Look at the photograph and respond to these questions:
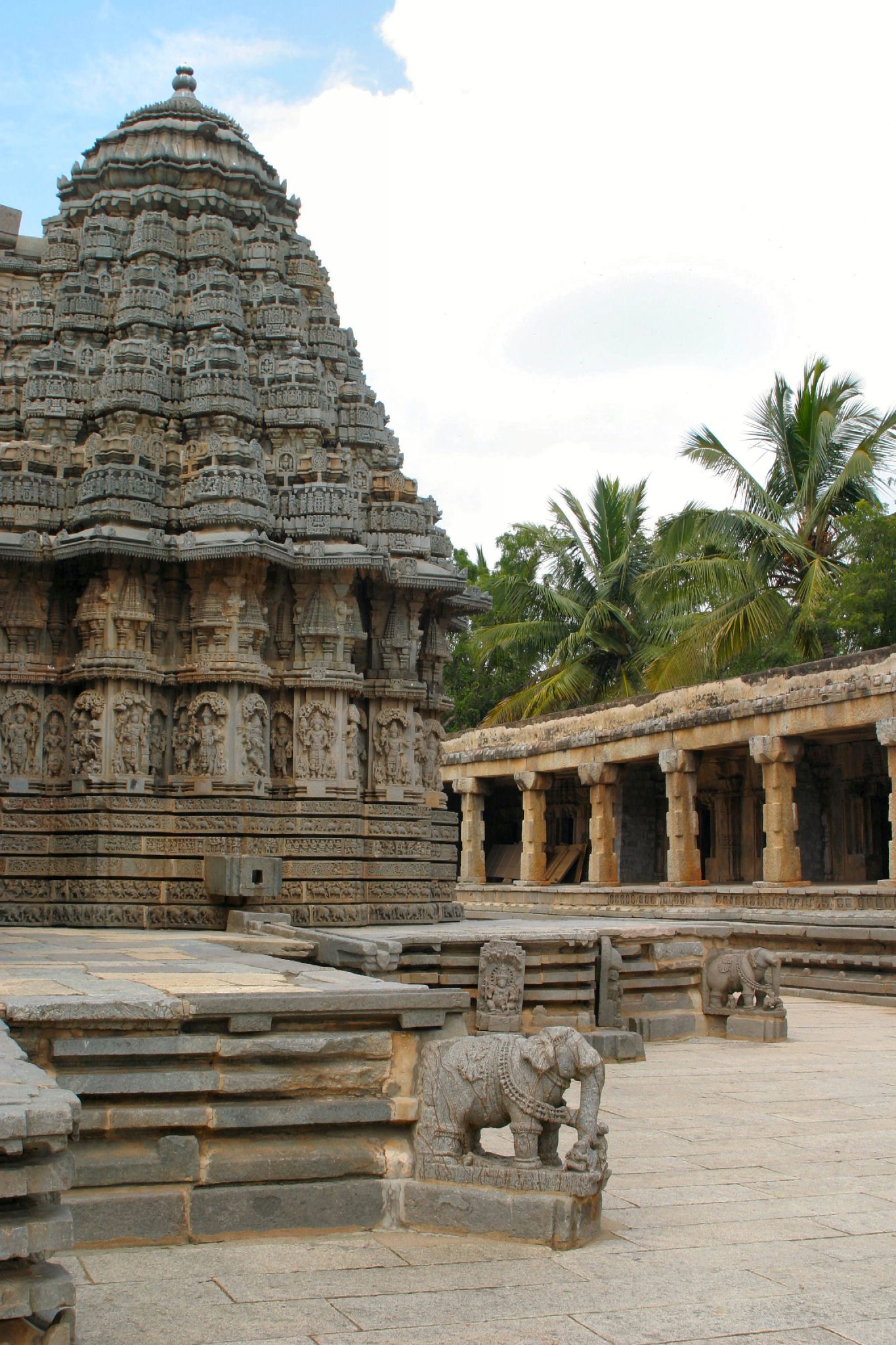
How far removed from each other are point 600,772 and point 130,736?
51.4ft

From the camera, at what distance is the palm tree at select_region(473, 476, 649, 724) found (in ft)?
120

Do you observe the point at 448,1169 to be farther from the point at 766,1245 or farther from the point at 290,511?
the point at 290,511

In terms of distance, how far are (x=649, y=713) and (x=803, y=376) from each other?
8858 millimetres

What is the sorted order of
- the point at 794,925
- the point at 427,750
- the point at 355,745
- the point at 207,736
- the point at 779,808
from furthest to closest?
the point at 779,808 → the point at 794,925 → the point at 427,750 → the point at 355,745 → the point at 207,736

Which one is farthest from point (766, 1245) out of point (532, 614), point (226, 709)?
point (532, 614)

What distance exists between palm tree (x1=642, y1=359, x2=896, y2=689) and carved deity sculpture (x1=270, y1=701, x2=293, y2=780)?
1616 cm

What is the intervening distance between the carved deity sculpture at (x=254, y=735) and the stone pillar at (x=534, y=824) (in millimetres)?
16827

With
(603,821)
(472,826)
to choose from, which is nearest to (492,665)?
(472,826)

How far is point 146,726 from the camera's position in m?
13.1

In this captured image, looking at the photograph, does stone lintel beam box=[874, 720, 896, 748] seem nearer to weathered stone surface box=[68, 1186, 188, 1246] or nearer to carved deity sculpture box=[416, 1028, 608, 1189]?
carved deity sculpture box=[416, 1028, 608, 1189]

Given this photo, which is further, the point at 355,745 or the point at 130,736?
the point at 355,745

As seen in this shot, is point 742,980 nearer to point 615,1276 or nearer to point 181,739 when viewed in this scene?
point 181,739

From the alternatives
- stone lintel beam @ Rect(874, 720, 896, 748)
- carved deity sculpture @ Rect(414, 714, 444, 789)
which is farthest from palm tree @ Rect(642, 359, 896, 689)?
carved deity sculpture @ Rect(414, 714, 444, 789)

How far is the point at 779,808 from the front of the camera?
899 inches
